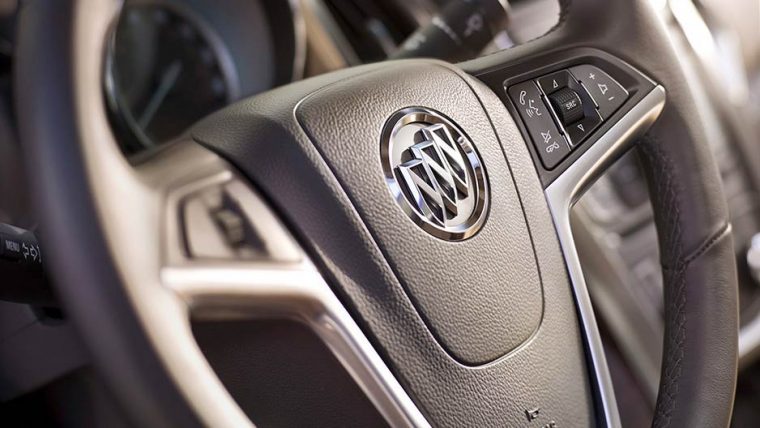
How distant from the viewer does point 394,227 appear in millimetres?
579

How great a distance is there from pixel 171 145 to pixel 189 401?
0.20 meters

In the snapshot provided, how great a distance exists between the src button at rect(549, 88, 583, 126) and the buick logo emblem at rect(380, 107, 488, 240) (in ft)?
0.34

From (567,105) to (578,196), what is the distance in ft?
0.23

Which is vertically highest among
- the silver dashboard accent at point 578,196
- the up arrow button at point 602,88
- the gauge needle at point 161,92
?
the gauge needle at point 161,92

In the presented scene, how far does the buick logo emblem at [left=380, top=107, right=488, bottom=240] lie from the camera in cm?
59

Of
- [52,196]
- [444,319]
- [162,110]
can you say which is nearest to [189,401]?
[52,196]

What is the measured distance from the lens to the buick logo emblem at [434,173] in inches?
23.3

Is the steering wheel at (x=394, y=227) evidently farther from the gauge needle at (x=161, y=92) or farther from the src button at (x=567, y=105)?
the gauge needle at (x=161, y=92)

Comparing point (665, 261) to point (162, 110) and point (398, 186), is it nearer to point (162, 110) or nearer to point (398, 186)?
point (398, 186)

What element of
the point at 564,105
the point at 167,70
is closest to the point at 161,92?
the point at 167,70

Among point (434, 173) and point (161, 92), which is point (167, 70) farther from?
point (434, 173)

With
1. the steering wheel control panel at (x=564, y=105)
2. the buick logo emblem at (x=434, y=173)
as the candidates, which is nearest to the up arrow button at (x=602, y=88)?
the steering wheel control panel at (x=564, y=105)

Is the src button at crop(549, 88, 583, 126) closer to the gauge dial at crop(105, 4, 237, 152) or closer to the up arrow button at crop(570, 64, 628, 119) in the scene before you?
the up arrow button at crop(570, 64, 628, 119)

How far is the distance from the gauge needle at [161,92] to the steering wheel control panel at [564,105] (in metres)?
0.55
